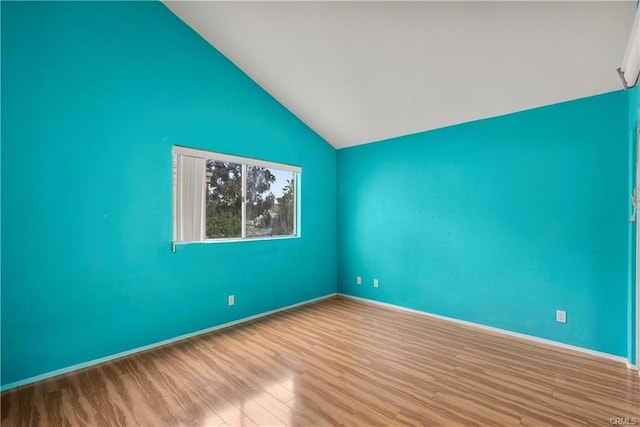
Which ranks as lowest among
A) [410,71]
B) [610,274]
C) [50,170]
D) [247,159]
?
[610,274]

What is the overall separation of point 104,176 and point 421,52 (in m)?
3.16

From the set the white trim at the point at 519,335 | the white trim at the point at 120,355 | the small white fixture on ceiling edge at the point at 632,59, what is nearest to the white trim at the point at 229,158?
the white trim at the point at 120,355

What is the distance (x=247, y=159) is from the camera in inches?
146

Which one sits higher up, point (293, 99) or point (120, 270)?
point (293, 99)

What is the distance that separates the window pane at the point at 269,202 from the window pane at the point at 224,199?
159mm

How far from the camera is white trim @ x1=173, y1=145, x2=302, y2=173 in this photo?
315 centimetres

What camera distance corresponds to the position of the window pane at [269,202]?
12.6 ft

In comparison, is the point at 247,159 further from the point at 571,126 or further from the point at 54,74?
the point at 571,126

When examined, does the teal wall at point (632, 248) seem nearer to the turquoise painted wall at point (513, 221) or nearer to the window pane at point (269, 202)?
the turquoise painted wall at point (513, 221)

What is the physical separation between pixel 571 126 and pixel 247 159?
3515mm

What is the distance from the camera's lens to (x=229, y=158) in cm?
353

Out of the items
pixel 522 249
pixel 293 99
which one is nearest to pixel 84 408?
pixel 293 99

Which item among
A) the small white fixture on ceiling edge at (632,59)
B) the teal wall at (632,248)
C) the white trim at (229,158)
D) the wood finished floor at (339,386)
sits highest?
the small white fixture on ceiling edge at (632,59)

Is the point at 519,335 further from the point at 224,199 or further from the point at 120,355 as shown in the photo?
the point at 120,355
